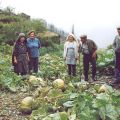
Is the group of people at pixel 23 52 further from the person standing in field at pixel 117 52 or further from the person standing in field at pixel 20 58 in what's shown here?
the person standing in field at pixel 117 52

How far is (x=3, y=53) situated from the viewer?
22.1m

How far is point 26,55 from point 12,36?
1120 centimetres

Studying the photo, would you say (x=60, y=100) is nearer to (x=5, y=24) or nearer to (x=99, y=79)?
(x=99, y=79)

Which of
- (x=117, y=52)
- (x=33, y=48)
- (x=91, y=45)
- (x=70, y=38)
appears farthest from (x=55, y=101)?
(x=33, y=48)

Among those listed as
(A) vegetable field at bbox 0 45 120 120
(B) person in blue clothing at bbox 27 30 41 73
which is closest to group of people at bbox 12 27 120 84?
(B) person in blue clothing at bbox 27 30 41 73

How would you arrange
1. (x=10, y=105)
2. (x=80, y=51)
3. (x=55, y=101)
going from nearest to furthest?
(x=55, y=101) → (x=10, y=105) → (x=80, y=51)

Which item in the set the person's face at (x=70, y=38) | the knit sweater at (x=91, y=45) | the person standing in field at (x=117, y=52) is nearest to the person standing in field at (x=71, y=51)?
the person's face at (x=70, y=38)

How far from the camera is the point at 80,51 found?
14.0 meters

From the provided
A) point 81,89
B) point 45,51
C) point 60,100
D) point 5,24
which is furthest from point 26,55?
point 5,24

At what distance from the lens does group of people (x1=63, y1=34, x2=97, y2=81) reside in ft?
44.9

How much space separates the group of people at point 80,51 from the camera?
1369cm

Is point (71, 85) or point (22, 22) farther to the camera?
point (22, 22)

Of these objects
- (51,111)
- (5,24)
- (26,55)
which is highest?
(5,24)

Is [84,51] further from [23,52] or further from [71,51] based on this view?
[23,52]
